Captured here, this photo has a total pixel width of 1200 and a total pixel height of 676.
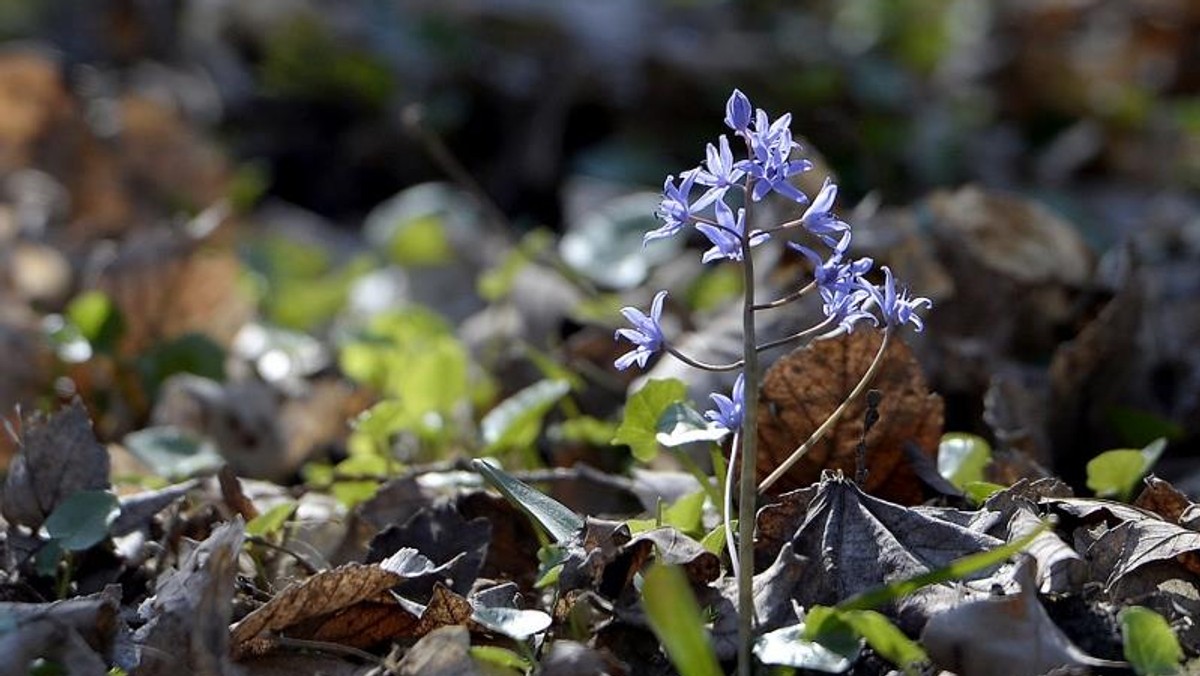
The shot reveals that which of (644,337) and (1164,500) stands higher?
(644,337)

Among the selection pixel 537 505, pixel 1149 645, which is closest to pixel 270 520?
pixel 537 505

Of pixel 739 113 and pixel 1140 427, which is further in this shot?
pixel 1140 427

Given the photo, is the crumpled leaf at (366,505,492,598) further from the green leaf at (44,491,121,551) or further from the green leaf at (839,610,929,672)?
the green leaf at (839,610,929,672)

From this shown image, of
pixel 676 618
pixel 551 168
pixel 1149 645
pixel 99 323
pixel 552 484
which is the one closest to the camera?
pixel 676 618

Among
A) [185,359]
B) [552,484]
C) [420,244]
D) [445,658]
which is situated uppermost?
[445,658]

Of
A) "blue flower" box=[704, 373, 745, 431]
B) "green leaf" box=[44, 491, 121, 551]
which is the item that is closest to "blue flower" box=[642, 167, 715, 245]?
"blue flower" box=[704, 373, 745, 431]

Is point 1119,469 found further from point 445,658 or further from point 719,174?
point 445,658
